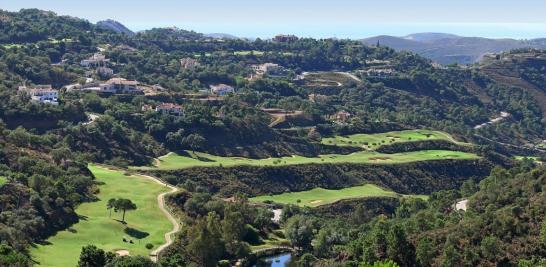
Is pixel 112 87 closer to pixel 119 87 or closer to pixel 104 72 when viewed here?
pixel 119 87

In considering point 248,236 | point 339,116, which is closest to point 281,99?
point 339,116

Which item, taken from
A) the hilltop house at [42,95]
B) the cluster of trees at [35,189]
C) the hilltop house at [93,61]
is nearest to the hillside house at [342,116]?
the hilltop house at [93,61]

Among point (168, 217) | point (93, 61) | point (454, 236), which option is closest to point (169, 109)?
point (93, 61)

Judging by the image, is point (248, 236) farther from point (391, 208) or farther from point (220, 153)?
point (220, 153)

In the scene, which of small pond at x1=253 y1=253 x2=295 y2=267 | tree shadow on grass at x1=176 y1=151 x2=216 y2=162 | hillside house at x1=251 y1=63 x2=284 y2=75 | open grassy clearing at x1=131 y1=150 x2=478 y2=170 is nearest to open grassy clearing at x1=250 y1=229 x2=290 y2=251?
small pond at x1=253 y1=253 x2=295 y2=267

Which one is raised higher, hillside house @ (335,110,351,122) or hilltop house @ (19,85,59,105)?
hilltop house @ (19,85,59,105)

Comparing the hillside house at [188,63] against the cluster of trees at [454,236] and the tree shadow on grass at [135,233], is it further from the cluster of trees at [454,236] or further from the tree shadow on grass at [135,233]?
the tree shadow on grass at [135,233]

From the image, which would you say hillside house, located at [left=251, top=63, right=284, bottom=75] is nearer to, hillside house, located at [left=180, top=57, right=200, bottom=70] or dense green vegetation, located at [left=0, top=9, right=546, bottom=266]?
dense green vegetation, located at [left=0, top=9, right=546, bottom=266]
